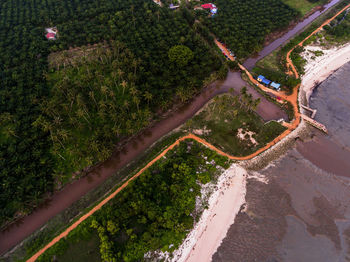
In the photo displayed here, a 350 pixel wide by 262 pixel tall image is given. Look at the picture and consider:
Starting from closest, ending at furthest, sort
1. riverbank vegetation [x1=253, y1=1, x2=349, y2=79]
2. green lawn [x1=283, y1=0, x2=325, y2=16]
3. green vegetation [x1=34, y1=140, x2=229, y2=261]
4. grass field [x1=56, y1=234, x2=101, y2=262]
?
1. grass field [x1=56, y1=234, x2=101, y2=262]
2. green vegetation [x1=34, y1=140, x2=229, y2=261]
3. riverbank vegetation [x1=253, y1=1, x2=349, y2=79]
4. green lawn [x1=283, y1=0, x2=325, y2=16]

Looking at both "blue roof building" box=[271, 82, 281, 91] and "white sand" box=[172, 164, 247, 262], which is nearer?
"white sand" box=[172, 164, 247, 262]

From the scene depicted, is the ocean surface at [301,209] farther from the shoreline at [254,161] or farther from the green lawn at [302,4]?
the green lawn at [302,4]

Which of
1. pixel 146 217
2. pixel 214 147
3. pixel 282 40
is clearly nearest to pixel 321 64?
pixel 282 40

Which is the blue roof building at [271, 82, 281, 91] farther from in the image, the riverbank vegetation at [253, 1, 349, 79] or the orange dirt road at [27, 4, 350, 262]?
the riverbank vegetation at [253, 1, 349, 79]

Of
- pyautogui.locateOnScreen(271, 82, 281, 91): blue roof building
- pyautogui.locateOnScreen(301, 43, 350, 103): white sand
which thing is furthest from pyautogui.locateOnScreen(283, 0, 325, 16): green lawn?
pyautogui.locateOnScreen(271, 82, 281, 91): blue roof building

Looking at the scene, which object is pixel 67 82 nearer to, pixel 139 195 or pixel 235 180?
pixel 139 195

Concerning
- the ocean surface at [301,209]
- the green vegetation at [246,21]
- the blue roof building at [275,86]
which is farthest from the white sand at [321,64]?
the green vegetation at [246,21]
